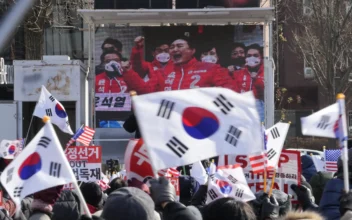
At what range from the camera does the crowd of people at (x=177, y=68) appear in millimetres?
22859

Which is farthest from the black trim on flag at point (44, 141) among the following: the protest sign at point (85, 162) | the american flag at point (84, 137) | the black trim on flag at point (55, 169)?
the american flag at point (84, 137)

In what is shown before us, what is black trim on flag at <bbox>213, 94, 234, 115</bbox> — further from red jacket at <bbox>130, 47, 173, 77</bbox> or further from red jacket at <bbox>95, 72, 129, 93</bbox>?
red jacket at <bbox>130, 47, 173, 77</bbox>

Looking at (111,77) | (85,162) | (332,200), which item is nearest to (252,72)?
(111,77)

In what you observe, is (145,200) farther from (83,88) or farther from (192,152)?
(83,88)

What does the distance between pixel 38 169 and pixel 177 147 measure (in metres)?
0.81

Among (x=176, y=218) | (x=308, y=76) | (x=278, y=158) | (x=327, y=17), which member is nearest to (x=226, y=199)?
(x=176, y=218)

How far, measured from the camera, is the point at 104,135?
22.7 metres

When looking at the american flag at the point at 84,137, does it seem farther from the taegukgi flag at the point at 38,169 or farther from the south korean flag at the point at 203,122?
the south korean flag at the point at 203,122

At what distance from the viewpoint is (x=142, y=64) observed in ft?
76.3

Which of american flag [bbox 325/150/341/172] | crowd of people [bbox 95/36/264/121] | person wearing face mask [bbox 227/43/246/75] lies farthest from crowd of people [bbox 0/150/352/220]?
person wearing face mask [bbox 227/43/246/75]

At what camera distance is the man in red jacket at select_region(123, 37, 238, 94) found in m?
22.9

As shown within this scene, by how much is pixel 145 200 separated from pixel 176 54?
63.7 ft

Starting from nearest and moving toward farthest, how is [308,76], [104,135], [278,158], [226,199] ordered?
[226,199], [278,158], [104,135], [308,76]

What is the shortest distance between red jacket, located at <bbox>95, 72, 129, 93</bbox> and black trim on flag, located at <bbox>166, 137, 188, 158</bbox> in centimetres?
1833
